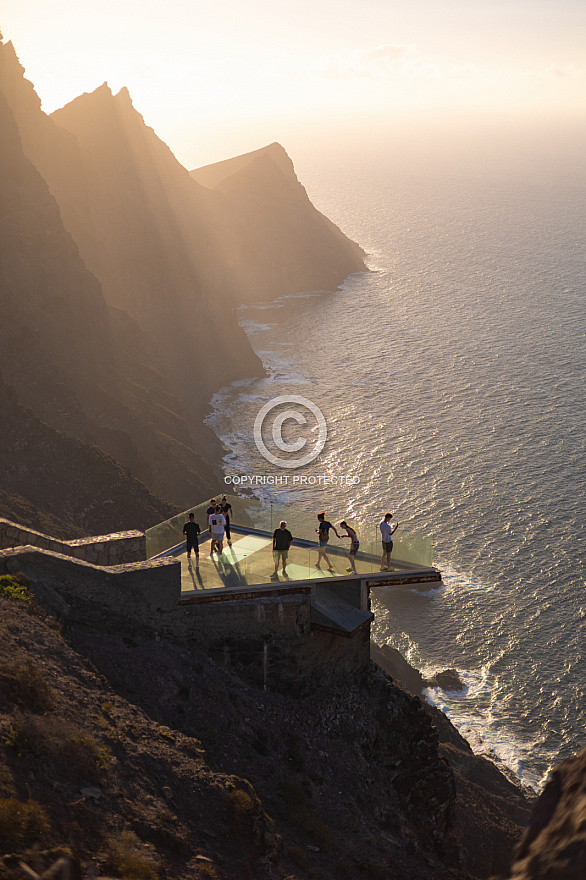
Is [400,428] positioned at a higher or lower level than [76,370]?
higher


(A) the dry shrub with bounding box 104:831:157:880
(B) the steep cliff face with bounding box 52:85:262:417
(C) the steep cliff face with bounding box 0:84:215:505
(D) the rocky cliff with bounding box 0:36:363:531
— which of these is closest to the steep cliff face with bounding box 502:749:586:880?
(A) the dry shrub with bounding box 104:831:157:880

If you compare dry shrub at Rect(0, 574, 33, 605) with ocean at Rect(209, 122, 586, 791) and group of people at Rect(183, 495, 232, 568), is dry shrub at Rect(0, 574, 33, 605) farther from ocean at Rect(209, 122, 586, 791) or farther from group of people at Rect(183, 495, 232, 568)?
ocean at Rect(209, 122, 586, 791)

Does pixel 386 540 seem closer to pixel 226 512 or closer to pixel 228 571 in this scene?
pixel 228 571

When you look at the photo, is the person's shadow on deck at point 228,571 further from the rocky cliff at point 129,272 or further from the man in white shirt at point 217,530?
the rocky cliff at point 129,272

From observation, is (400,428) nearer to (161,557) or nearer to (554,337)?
(554,337)

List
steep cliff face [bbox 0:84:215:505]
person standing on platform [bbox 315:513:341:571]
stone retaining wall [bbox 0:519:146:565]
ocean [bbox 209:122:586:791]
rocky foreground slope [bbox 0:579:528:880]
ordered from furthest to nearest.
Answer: steep cliff face [bbox 0:84:215:505] < ocean [bbox 209:122:586:791] < person standing on platform [bbox 315:513:341:571] < stone retaining wall [bbox 0:519:146:565] < rocky foreground slope [bbox 0:579:528:880]

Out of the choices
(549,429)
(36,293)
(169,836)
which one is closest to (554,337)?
(549,429)
